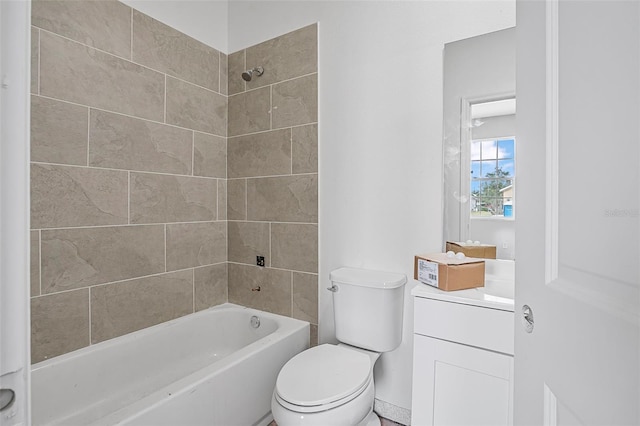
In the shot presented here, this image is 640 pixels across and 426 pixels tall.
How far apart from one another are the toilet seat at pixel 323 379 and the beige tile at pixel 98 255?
1.06 m

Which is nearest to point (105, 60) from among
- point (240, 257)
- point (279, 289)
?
point (240, 257)

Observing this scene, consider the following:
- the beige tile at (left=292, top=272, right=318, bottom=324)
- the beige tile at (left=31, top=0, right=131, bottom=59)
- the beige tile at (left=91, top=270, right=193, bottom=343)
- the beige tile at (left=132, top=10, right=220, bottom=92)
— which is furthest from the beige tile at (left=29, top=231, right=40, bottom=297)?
the beige tile at (left=292, top=272, right=318, bottom=324)

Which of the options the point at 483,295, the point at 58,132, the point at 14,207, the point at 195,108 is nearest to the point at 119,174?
the point at 58,132

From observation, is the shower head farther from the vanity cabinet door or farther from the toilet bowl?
the vanity cabinet door

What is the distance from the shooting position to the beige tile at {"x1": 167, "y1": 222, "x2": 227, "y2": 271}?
2053 millimetres

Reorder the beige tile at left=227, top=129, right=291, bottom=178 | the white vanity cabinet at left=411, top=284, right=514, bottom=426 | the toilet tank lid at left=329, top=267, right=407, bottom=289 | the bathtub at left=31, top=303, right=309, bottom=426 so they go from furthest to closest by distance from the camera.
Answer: the beige tile at left=227, top=129, right=291, bottom=178, the toilet tank lid at left=329, top=267, right=407, bottom=289, the bathtub at left=31, top=303, right=309, bottom=426, the white vanity cabinet at left=411, top=284, right=514, bottom=426

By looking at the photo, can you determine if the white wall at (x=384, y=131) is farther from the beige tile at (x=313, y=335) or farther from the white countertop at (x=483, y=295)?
the white countertop at (x=483, y=295)

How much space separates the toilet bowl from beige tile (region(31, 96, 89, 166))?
1.44m

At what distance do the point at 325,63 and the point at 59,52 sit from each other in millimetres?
1338

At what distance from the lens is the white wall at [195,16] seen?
193 cm

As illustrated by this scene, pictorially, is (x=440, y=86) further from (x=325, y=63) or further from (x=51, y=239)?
(x=51, y=239)

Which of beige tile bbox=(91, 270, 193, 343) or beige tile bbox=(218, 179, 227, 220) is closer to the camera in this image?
beige tile bbox=(91, 270, 193, 343)

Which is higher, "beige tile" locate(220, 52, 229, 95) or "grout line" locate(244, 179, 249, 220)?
"beige tile" locate(220, 52, 229, 95)

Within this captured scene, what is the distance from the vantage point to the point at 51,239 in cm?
152
